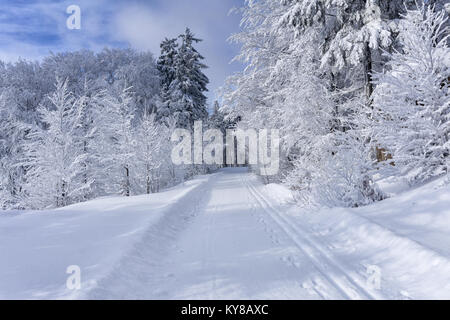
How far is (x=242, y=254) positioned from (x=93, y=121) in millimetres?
19716

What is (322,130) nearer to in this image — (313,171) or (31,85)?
(313,171)

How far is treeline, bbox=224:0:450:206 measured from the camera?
6.53 metres

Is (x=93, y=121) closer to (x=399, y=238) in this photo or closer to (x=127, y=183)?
(x=127, y=183)

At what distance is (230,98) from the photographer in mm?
16656

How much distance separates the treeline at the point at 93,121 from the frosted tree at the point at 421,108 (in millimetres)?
12415

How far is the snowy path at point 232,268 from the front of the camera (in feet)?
11.3

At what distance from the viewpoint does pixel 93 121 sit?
67.5 feet

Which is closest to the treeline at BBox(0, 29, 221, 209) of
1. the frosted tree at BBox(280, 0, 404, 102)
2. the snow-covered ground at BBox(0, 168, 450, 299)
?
the snow-covered ground at BBox(0, 168, 450, 299)

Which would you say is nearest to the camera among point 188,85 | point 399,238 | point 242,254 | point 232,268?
point 232,268

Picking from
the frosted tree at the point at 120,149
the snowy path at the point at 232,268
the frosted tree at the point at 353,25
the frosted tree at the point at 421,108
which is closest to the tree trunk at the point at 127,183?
the frosted tree at the point at 120,149

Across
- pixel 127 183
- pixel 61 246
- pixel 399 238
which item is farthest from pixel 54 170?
pixel 399 238

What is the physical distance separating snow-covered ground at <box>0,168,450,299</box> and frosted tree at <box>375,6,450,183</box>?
30.6 inches

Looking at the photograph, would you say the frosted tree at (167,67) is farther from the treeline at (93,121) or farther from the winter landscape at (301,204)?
the winter landscape at (301,204)
